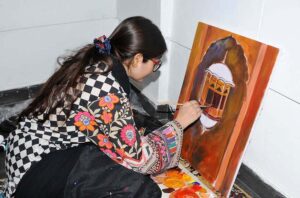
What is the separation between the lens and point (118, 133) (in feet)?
4.07

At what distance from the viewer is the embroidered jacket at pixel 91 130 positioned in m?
1.23

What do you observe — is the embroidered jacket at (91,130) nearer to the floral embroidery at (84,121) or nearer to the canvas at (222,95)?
the floral embroidery at (84,121)

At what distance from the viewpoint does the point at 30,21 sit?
7.34 feet

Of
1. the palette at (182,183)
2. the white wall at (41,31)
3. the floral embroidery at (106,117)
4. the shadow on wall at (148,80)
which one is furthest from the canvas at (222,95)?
the white wall at (41,31)

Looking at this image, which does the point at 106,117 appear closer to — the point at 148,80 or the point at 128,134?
the point at 128,134

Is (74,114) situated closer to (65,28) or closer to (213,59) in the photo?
(213,59)

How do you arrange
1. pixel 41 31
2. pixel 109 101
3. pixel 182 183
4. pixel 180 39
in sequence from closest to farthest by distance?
1. pixel 109 101
2. pixel 182 183
3. pixel 180 39
4. pixel 41 31

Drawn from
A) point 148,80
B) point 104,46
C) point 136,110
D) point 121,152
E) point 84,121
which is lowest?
point 136,110

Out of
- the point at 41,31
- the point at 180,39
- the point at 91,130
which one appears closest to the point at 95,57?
the point at 91,130

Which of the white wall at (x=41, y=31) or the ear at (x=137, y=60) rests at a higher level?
the ear at (x=137, y=60)

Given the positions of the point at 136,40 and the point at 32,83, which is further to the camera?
the point at 32,83

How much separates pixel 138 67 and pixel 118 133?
0.27 m

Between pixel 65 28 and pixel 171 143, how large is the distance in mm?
1297

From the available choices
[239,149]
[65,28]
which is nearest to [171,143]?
[239,149]
